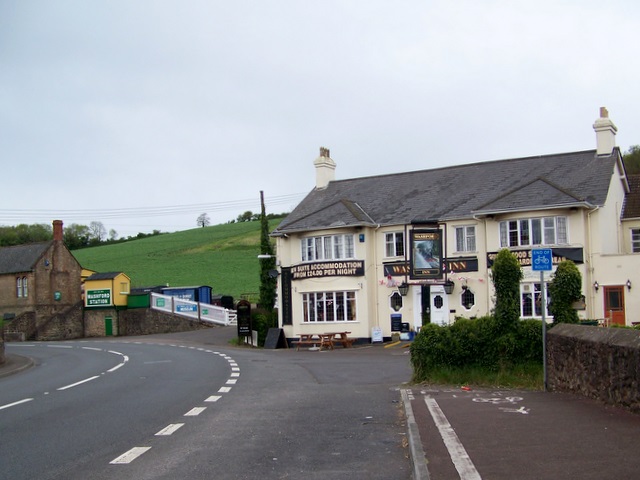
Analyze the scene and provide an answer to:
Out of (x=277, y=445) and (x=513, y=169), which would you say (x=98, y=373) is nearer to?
(x=277, y=445)

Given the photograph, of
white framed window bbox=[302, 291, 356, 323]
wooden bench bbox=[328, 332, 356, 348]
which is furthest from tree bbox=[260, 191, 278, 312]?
→ wooden bench bbox=[328, 332, 356, 348]

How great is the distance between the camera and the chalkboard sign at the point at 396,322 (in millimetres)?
37062

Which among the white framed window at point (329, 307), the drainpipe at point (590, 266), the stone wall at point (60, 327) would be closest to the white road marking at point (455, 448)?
the drainpipe at point (590, 266)

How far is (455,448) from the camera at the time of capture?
822 centimetres

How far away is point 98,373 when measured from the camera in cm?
2195

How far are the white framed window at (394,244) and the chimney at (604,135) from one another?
10.1 metres

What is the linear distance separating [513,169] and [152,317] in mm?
31295

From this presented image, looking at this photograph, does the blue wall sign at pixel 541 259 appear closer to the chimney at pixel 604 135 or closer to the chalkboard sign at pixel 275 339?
the chimney at pixel 604 135

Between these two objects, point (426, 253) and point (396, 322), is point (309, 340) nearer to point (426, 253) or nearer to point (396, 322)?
point (396, 322)

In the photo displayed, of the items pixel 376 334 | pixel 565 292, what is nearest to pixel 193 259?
pixel 376 334

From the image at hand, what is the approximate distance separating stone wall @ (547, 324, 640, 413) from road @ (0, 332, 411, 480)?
296cm

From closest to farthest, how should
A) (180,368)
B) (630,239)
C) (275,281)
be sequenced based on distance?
(180,368) < (630,239) < (275,281)

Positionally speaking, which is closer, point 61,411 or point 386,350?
point 61,411

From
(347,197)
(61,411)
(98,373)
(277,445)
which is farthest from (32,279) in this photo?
(277,445)
